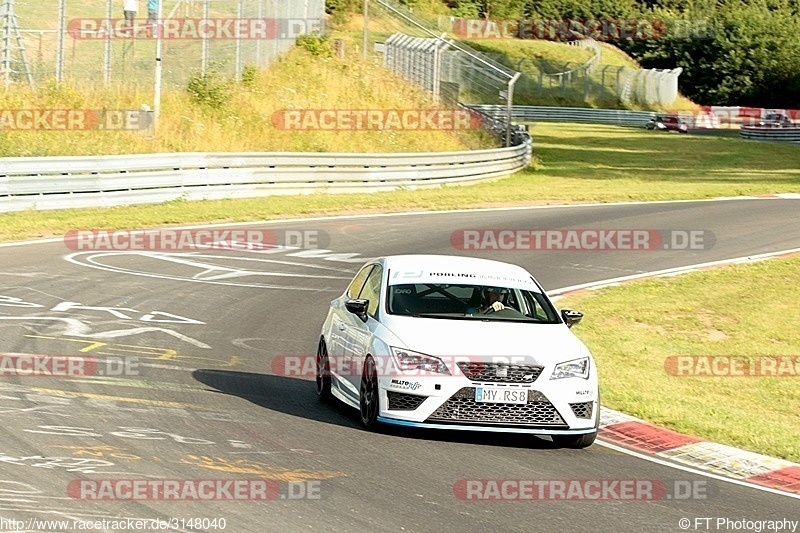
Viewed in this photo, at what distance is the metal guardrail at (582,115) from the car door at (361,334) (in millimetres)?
77173

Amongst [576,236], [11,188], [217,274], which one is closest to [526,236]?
[576,236]

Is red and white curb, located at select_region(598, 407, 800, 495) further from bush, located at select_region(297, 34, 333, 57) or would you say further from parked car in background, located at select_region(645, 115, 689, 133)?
parked car in background, located at select_region(645, 115, 689, 133)

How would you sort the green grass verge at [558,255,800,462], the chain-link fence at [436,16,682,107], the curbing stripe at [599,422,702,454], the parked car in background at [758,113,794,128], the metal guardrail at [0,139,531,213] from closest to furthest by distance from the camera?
the curbing stripe at [599,422,702,454], the green grass verge at [558,255,800,462], the metal guardrail at [0,139,531,213], the parked car in background at [758,113,794,128], the chain-link fence at [436,16,682,107]

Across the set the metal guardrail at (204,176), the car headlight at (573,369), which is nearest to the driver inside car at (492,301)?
the car headlight at (573,369)

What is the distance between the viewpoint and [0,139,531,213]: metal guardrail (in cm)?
2511

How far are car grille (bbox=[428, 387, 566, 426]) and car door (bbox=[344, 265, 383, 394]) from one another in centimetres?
93

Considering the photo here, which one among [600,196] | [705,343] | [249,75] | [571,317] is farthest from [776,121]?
[571,317]

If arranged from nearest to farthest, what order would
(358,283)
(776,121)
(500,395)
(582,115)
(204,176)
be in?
(500,395) < (358,283) < (204,176) < (776,121) < (582,115)

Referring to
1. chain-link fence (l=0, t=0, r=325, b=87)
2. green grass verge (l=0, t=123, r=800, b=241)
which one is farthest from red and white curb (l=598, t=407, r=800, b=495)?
chain-link fence (l=0, t=0, r=325, b=87)

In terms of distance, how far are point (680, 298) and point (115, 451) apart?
44.3 feet

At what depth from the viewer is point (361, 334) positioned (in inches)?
439

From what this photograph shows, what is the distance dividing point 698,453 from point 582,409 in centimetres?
112

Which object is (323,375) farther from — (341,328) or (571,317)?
(571,317)

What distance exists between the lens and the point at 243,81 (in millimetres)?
40188
